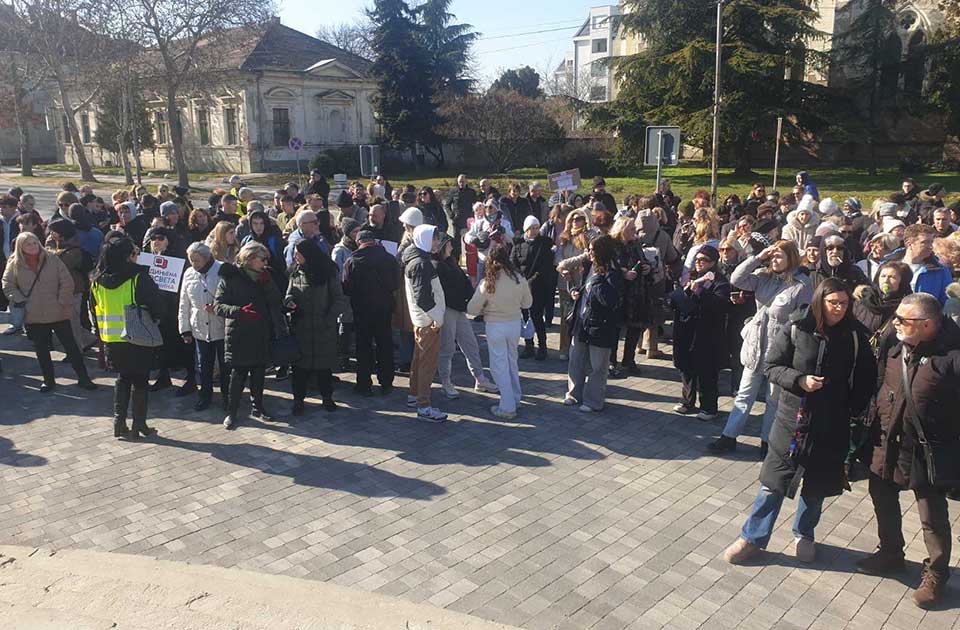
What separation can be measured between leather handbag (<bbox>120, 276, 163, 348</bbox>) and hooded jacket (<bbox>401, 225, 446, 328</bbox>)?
2392mm

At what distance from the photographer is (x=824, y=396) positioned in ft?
14.7

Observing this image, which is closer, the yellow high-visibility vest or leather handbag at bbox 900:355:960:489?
leather handbag at bbox 900:355:960:489

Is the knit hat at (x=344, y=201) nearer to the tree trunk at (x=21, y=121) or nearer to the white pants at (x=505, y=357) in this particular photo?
the white pants at (x=505, y=357)

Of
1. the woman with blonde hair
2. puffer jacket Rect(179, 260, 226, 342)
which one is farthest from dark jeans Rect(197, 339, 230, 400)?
the woman with blonde hair

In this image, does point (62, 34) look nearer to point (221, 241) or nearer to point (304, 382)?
point (221, 241)

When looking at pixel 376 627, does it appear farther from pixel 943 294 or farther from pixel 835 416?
pixel 943 294

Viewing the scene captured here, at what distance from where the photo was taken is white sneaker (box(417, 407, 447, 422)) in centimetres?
739

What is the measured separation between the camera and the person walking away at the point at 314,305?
7375 mm

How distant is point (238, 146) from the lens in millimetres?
46312

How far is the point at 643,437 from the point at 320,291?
3.42 metres

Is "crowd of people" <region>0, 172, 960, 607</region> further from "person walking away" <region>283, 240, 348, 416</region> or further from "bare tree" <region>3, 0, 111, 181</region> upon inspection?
"bare tree" <region>3, 0, 111, 181</region>

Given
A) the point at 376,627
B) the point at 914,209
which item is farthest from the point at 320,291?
the point at 914,209

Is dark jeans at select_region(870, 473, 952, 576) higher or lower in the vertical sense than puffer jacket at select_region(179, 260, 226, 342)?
lower

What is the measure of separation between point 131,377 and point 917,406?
6.29 metres
